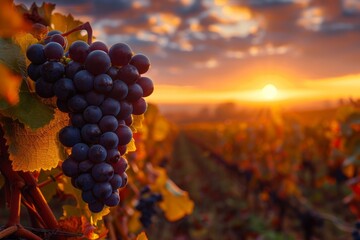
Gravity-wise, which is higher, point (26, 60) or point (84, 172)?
point (26, 60)

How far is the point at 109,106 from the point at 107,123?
1.7 inches

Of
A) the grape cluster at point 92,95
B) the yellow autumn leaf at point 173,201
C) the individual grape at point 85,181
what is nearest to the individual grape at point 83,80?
the grape cluster at point 92,95

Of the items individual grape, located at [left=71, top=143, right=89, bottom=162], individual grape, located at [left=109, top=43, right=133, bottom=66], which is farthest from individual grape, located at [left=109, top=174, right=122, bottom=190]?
individual grape, located at [left=109, top=43, right=133, bottom=66]

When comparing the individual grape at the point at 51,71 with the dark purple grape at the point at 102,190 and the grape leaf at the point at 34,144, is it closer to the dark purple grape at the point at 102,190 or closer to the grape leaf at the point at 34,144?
the grape leaf at the point at 34,144

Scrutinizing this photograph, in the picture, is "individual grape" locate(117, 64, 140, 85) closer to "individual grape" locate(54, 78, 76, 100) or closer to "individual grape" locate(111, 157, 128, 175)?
"individual grape" locate(54, 78, 76, 100)

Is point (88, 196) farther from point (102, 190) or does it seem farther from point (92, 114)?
point (92, 114)

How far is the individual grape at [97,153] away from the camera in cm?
106

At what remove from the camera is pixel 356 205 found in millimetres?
6727

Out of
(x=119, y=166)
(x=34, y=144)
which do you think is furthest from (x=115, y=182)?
(x=34, y=144)

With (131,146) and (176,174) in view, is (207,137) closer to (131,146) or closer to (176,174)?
(176,174)

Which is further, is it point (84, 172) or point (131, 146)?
point (131, 146)

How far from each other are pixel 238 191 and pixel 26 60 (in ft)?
47.1

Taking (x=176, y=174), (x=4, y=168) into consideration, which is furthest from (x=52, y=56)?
(x=176, y=174)

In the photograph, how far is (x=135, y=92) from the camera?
1119mm
